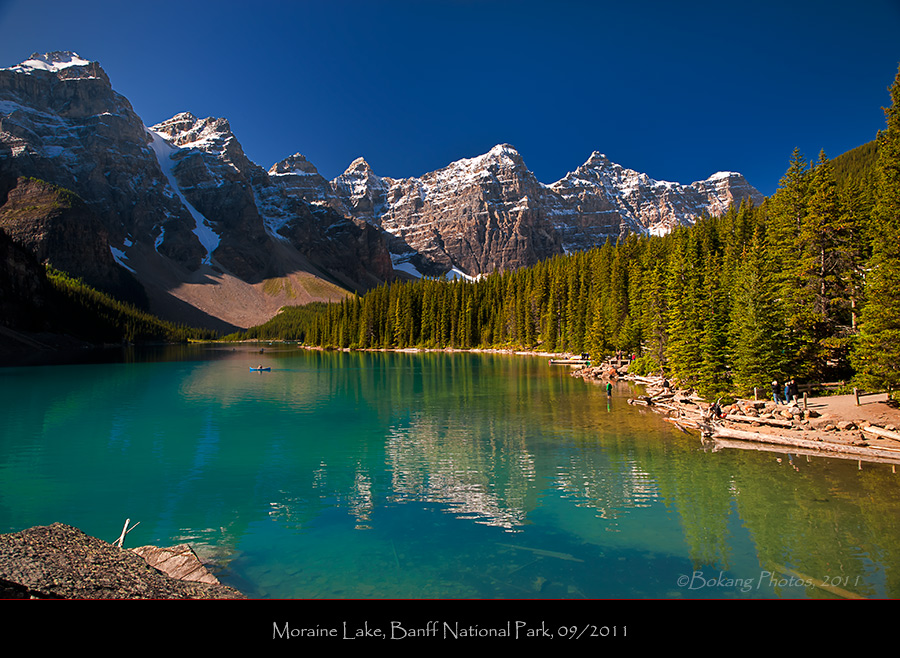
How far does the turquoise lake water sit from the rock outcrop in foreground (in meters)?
2.15

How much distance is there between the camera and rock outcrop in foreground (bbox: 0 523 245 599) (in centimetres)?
741

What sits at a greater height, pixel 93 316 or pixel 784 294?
pixel 93 316

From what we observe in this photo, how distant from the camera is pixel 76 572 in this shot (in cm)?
847

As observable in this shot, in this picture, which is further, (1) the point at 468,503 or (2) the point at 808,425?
(2) the point at 808,425

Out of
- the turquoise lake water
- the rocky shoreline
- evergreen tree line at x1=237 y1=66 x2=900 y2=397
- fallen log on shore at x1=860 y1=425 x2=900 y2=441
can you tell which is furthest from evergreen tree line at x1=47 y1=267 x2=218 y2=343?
fallen log on shore at x1=860 y1=425 x2=900 y2=441

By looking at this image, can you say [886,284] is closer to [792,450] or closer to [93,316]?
[792,450]

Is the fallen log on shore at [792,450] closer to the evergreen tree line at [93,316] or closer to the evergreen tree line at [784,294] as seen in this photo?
the evergreen tree line at [784,294]

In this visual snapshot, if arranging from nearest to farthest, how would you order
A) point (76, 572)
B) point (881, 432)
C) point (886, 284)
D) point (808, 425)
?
point (76, 572)
point (881, 432)
point (886, 284)
point (808, 425)

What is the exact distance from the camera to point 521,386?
2020 inches

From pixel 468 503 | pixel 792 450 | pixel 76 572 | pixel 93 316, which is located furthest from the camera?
pixel 93 316

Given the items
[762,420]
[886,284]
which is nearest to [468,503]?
[762,420]

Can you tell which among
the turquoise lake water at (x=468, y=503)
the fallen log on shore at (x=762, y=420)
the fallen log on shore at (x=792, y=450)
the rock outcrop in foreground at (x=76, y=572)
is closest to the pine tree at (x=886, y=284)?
the fallen log on shore at (x=762, y=420)

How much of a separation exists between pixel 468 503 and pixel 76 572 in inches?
454
